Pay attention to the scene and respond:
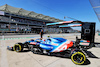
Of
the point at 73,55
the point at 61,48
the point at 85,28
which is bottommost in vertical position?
the point at 73,55

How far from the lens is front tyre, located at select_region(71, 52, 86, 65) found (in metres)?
2.78

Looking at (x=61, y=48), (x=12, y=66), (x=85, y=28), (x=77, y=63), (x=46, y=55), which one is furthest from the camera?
(x=85, y=28)

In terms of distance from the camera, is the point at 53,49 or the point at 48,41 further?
the point at 48,41

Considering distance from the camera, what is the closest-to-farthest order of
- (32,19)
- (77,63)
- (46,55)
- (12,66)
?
(12,66) → (77,63) → (46,55) → (32,19)

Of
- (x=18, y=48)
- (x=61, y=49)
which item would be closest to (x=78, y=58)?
(x=61, y=49)

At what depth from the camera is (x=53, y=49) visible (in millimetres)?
3527

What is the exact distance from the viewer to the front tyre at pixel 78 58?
2775 mm

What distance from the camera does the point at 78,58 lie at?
295cm

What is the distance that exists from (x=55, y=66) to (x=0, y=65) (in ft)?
7.81

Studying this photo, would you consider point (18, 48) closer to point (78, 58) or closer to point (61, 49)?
point (61, 49)

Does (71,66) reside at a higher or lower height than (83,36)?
lower

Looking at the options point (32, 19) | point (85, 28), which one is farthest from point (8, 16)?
point (85, 28)

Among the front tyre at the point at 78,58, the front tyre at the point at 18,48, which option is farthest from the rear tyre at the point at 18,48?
the front tyre at the point at 78,58

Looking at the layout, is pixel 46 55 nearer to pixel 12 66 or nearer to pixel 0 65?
pixel 12 66
